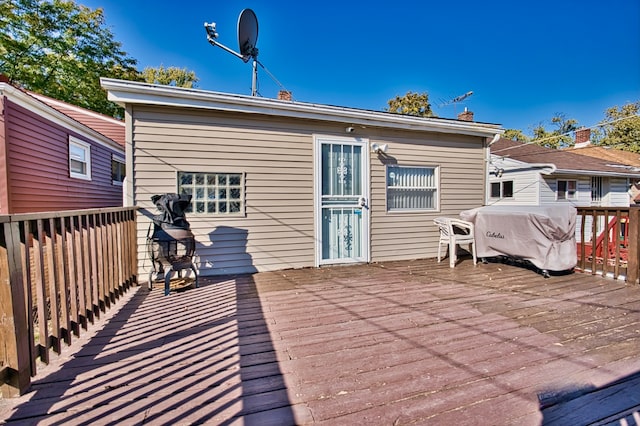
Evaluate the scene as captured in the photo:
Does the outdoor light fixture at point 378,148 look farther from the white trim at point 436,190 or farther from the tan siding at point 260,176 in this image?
the white trim at point 436,190

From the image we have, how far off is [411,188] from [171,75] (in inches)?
776

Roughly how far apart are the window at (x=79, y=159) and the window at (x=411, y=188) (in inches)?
296

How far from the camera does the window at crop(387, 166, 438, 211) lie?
5.46 metres

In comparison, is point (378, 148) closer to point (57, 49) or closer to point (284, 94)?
point (284, 94)

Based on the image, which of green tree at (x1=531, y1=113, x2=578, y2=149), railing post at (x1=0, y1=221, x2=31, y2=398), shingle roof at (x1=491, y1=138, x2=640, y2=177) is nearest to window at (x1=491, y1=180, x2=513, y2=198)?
shingle roof at (x1=491, y1=138, x2=640, y2=177)

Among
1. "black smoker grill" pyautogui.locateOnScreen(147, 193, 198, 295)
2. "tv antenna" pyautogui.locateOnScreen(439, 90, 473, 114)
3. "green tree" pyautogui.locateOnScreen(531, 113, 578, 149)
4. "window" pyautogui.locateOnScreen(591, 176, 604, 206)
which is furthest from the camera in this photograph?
"green tree" pyautogui.locateOnScreen(531, 113, 578, 149)

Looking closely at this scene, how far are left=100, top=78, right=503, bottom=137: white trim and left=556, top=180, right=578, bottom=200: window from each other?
6197 millimetres

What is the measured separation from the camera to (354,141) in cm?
518

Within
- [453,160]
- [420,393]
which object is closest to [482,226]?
[453,160]

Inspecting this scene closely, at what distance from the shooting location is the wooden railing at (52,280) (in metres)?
1.55

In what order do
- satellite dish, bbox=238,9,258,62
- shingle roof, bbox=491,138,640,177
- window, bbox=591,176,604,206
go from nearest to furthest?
satellite dish, bbox=238,9,258,62
shingle roof, bbox=491,138,640,177
window, bbox=591,176,604,206

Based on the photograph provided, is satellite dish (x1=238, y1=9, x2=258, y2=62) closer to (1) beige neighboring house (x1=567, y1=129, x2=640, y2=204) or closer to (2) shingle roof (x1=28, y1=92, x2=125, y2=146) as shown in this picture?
(2) shingle roof (x1=28, y1=92, x2=125, y2=146)

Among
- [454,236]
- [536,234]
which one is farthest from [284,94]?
[536,234]

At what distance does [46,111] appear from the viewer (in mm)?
6262
